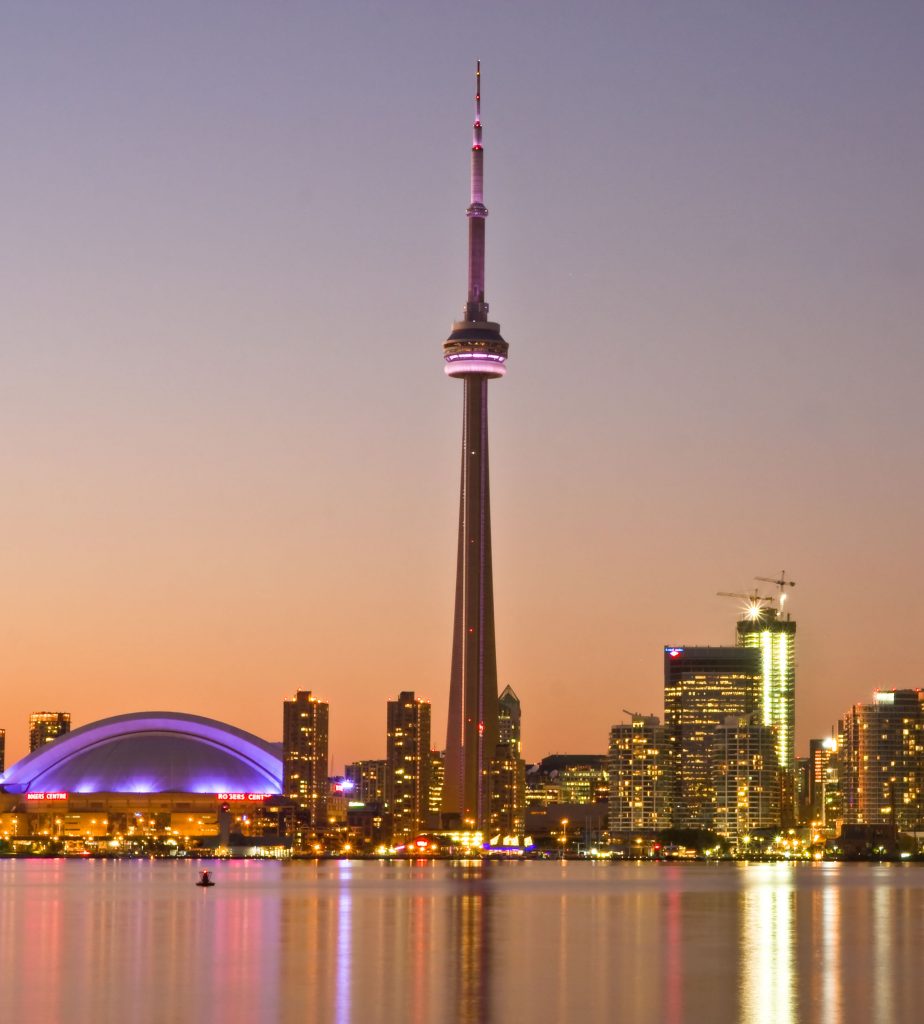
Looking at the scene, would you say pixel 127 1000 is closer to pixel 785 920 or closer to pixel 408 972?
pixel 408 972

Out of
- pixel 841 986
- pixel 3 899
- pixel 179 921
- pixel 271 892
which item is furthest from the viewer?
pixel 271 892

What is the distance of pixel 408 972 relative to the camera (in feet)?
237

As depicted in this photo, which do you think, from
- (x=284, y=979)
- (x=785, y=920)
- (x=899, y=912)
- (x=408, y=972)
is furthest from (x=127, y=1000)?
(x=899, y=912)

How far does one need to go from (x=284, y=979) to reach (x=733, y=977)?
16679mm

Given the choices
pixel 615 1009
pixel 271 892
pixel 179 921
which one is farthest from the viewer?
pixel 271 892

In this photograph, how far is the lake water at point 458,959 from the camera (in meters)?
60.0

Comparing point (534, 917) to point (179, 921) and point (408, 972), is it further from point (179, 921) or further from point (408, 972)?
point (408, 972)

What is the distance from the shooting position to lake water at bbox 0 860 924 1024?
197 ft

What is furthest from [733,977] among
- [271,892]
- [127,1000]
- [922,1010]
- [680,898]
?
[271,892]

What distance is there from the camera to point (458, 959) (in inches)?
3091

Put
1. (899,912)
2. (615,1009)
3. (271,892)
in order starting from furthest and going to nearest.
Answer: (271,892) → (899,912) → (615,1009)

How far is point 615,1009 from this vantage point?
5984 cm

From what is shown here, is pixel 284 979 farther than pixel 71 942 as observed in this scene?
No

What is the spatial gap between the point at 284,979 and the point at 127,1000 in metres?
8.56
